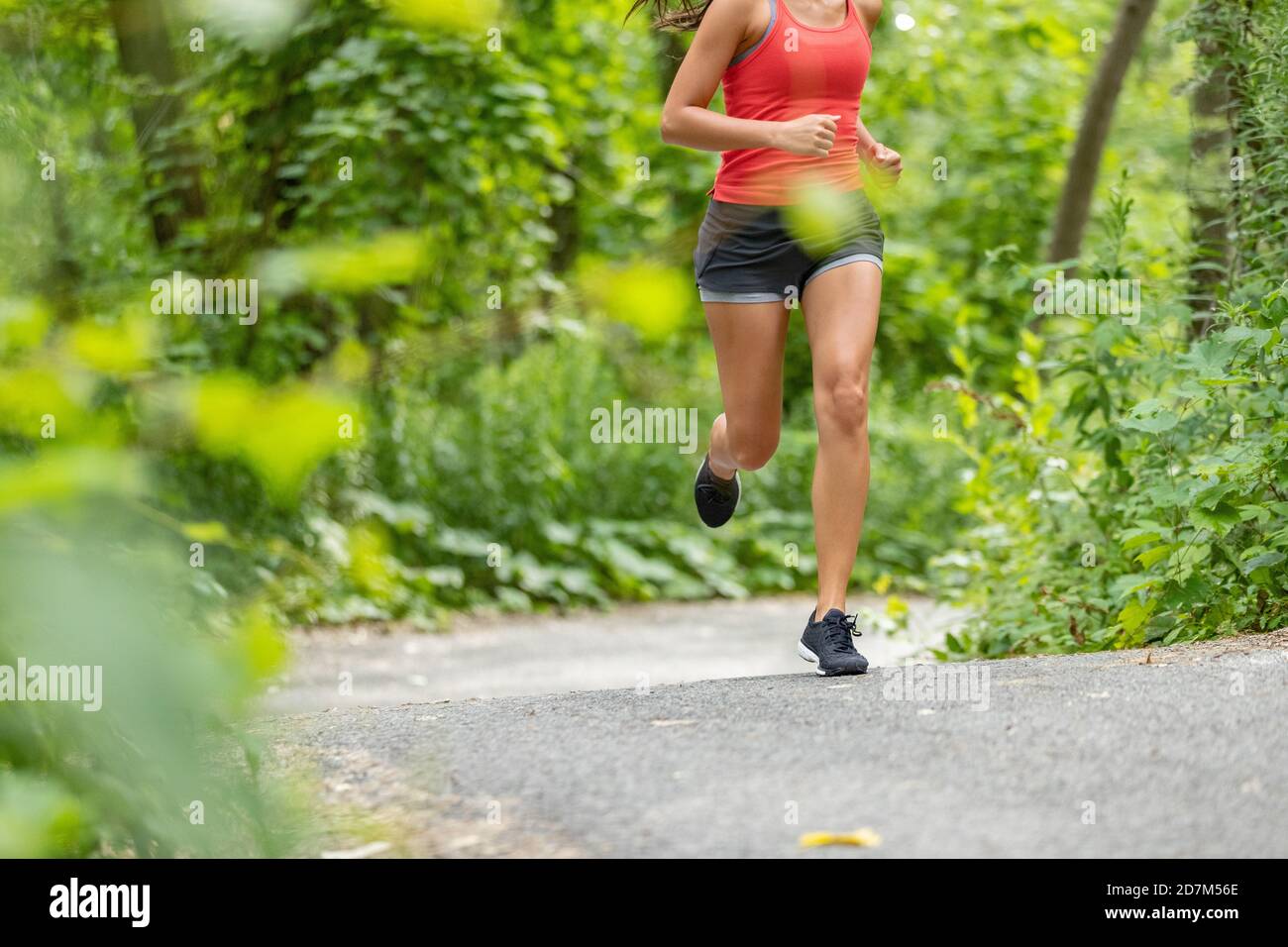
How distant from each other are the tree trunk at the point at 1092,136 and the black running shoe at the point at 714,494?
5786mm

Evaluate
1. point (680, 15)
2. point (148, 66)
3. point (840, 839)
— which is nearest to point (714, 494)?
point (680, 15)

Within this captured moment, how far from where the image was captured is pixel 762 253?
166 inches

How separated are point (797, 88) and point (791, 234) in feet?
1.54

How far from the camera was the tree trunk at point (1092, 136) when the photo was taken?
373 inches

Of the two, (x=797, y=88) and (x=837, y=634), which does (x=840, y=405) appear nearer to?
(x=837, y=634)

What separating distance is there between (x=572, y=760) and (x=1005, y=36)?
1423 centimetres

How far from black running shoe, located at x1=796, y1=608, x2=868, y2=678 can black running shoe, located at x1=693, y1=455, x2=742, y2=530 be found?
1.09 meters

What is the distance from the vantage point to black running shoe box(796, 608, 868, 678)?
412 centimetres

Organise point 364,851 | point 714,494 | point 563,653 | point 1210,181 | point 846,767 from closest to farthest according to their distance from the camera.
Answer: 1. point 364,851
2. point 846,767
3. point 714,494
4. point 1210,181
5. point 563,653

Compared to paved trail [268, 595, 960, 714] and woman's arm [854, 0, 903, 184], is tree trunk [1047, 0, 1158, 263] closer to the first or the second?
paved trail [268, 595, 960, 714]

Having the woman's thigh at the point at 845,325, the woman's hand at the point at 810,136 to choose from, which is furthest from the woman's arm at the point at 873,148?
the woman's hand at the point at 810,136

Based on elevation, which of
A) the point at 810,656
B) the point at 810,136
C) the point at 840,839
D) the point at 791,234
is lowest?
the point at 840,839

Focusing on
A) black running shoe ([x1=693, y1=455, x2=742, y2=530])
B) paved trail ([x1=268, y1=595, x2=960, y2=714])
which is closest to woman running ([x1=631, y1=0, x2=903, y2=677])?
black running shoe ([x1=693, y1=455, x2=742, y2=530])
